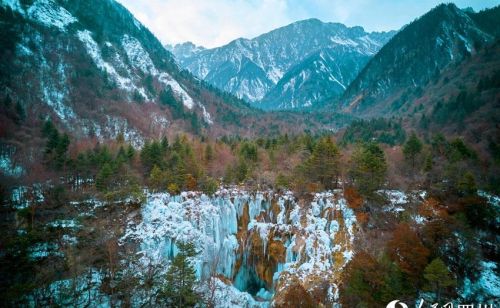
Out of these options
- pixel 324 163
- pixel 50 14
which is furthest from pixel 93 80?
pixel 324 163

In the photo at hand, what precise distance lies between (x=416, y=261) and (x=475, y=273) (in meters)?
7.81

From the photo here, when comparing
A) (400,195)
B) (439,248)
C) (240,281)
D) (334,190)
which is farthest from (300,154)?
(439,248)

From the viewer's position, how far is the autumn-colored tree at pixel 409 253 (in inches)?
934

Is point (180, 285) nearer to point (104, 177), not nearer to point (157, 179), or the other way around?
point (157, 179)

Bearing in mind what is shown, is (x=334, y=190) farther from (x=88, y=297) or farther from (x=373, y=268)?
(x=88, y=297)

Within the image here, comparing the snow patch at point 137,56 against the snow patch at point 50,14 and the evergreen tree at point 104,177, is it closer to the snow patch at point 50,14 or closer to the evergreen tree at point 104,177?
the snow patch at point 50,14

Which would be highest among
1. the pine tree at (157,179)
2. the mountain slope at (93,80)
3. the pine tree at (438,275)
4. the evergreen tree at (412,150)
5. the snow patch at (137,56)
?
the snow patch at (137,56)

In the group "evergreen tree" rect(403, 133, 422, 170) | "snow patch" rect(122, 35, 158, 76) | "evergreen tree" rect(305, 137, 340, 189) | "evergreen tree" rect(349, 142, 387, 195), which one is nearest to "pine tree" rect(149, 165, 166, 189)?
"evergreen tree" rect(305, 137, 340, 189)

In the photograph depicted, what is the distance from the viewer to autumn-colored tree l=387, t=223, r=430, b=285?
77.9ft

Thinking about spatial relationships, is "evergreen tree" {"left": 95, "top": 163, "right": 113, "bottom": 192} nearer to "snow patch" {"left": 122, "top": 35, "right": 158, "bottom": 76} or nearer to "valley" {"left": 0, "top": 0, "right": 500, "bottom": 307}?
"valley" {"left": 0, "top": 0, "right": 500, "bottom": 307}

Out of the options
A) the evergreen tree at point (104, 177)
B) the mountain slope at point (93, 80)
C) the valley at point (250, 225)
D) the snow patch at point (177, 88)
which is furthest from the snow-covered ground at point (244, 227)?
the snow patch at point (177, 88)

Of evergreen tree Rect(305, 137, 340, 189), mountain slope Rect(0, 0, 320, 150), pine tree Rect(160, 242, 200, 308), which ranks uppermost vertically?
mountain slope Rect(0, 0, 320, 150)

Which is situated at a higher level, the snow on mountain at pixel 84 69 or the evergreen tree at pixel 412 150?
the snow on mountain at pixel 84 69

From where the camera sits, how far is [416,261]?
23.7 metres
